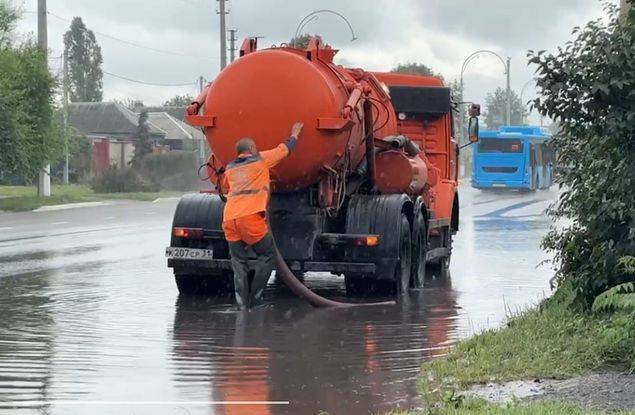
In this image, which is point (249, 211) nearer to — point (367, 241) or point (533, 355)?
point (367, 241)

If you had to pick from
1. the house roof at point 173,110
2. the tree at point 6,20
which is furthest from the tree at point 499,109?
the tree at point 6,20

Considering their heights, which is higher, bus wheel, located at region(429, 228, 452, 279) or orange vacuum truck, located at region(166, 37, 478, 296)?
orange vacuum truck, located at region(166, 37, 478, 296)

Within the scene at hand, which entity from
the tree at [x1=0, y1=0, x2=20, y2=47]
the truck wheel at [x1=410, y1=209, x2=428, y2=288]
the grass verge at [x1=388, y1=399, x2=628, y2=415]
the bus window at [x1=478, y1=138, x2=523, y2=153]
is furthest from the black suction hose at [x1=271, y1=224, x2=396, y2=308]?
the bus window at [x1=478, y1=138, x2=523, y2=153]

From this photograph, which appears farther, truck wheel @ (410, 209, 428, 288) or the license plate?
truck wheel @ (410, 209, 428, 288)

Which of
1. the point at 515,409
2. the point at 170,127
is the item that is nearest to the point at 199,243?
the point at 515,409

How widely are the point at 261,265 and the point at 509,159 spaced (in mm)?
42177

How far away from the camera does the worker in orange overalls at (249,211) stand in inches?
480

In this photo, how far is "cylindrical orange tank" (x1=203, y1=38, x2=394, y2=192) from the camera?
1250 cm

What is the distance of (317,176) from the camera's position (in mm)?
13078

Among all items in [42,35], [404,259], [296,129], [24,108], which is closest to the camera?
[296,129]

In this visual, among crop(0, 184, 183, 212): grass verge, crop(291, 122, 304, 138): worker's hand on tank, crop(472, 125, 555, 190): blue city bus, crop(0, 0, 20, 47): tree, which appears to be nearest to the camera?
crop(291, 122, 304, 138): worker's hand on tank

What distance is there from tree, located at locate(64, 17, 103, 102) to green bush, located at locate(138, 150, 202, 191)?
178 feet

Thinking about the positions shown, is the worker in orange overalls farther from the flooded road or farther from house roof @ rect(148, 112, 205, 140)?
house roof @ rect(148, 112, 205, 140)

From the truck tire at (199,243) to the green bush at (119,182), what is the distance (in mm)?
39072
